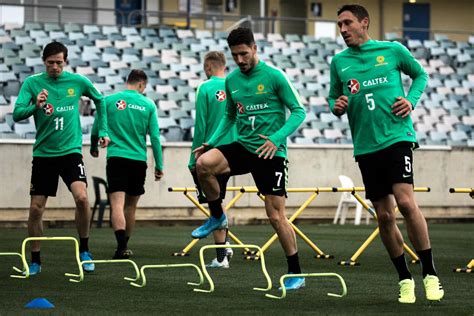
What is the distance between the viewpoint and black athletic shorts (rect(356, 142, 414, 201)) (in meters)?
8.73

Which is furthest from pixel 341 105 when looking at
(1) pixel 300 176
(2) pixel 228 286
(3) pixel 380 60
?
(1) pixel 300 176

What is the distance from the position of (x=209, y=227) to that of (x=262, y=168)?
740 millimetres

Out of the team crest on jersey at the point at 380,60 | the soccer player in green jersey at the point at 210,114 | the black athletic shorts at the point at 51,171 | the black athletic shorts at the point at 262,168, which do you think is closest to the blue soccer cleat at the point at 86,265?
the black athletic shorts at the point at 51,171

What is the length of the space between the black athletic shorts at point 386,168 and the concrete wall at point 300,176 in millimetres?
12336

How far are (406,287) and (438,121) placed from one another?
1984 cm

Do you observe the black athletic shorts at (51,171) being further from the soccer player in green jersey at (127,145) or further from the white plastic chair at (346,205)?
the white plastic chair at (346,205)

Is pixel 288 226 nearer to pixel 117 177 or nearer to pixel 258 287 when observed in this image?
pixel 258 287

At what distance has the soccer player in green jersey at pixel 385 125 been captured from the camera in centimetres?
874

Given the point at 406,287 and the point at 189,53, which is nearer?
the point at 406,287

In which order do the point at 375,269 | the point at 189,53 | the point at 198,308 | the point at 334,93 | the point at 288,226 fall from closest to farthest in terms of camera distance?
the point at 198,308 < the point at 334,93 < the point at 288,226 < the point at 375,269 < the point at 189,53

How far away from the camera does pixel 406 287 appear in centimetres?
894

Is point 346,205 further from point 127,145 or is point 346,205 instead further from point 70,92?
point 70,92

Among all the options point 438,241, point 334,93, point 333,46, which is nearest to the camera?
point 334,93

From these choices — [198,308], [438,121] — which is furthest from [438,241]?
[438,121]
